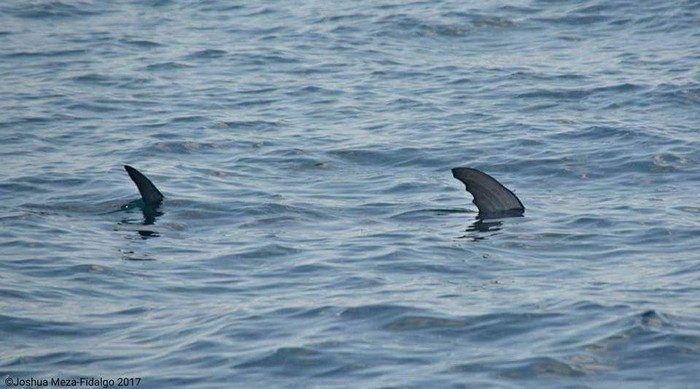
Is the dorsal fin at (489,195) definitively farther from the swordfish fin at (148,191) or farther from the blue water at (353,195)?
the swordfish fin at (148,191)

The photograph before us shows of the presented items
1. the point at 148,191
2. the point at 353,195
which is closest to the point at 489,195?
the point at 353,195

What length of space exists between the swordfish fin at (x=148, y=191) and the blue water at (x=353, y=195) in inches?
10.7

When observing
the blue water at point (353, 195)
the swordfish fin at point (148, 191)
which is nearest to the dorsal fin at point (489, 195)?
the blue water at point (353, 195)

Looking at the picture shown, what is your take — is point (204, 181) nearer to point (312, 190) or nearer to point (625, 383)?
point (312, 190)

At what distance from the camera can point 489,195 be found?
13328mm

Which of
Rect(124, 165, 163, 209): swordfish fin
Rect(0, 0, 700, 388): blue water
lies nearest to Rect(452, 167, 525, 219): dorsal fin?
Rect(0, 0, 700, 388): blue water

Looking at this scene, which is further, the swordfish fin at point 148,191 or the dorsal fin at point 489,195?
the swordfish fin at point 148,191

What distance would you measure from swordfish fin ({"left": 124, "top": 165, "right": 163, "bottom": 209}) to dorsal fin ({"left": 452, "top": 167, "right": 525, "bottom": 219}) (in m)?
3.42

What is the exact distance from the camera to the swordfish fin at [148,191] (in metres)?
13.8

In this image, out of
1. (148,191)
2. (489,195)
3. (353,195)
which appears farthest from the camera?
(353,195)

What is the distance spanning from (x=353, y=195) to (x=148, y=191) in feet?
7.83

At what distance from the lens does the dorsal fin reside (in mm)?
13148

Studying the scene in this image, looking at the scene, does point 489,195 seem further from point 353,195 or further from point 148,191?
point 148,191

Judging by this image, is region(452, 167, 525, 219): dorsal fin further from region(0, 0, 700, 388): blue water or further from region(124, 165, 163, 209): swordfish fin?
region(124, 165, 163, 209): swordfish fin
